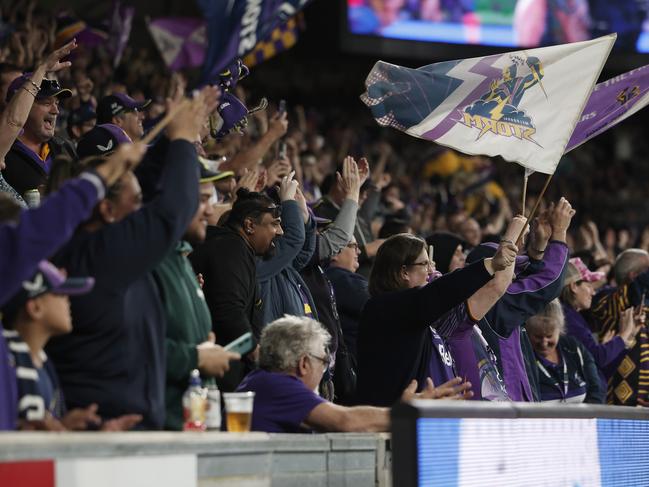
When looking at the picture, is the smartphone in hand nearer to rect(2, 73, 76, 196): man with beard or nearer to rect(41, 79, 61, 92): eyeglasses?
rect(2, 73, 76, 196): man with beard

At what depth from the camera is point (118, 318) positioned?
164 inches

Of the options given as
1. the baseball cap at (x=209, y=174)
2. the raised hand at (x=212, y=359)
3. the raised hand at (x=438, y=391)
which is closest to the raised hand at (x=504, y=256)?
the raised hand at (x=438, y=391)

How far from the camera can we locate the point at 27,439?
136 inches

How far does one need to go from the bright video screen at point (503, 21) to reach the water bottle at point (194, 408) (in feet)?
51.4

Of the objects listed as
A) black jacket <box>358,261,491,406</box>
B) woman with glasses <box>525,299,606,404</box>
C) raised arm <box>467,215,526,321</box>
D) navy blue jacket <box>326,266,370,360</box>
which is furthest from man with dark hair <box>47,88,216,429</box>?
woman with glasses <box>525,299,606,404</box>

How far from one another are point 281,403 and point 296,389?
8 cm

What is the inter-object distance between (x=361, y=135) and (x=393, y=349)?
15.4 metres

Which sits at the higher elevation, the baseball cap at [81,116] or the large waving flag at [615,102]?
the baseball cap at [81,116]

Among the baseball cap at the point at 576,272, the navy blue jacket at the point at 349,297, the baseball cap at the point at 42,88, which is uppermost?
the baseball cap at the point at 42,88

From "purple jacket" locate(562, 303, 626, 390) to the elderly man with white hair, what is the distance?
13.5 feet

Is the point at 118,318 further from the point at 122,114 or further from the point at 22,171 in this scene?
the point at 122,114

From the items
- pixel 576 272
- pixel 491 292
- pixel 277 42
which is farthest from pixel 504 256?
pixel 277 42

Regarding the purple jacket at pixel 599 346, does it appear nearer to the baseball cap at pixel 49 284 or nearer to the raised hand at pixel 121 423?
the raised hand at pixel 121 423

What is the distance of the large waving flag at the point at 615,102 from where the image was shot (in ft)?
25.3
